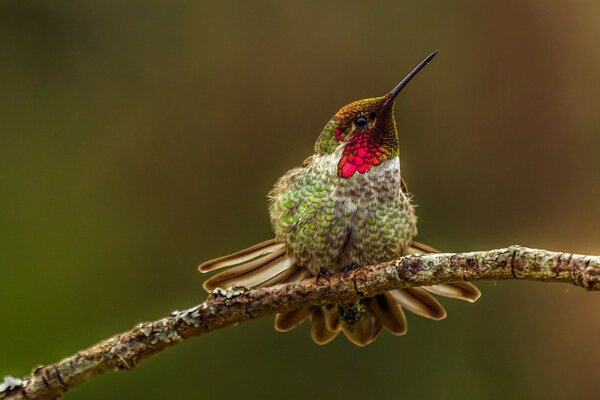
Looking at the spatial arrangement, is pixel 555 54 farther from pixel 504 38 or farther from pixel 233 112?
pixel 233 112

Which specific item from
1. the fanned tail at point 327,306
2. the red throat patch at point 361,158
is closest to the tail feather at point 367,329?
the fanned tail at point 327,306

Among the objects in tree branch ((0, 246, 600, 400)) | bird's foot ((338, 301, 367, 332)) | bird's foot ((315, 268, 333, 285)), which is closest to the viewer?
tree branch ((0, 246, 600, 400))

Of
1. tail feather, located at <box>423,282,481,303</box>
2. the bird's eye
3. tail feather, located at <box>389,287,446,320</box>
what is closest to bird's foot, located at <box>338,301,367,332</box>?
tail feather, located at <box>389,287,446,320</box>

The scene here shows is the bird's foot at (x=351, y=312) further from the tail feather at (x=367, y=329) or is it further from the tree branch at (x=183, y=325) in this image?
the tree branch at (x=183, y=325)

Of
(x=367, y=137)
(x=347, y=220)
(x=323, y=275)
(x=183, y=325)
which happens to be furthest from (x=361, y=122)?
(x=183, y=325)

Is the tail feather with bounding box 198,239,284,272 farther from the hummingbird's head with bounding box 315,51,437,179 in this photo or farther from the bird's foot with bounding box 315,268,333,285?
the hummingbird's head with bounding box 315,51,437,179
